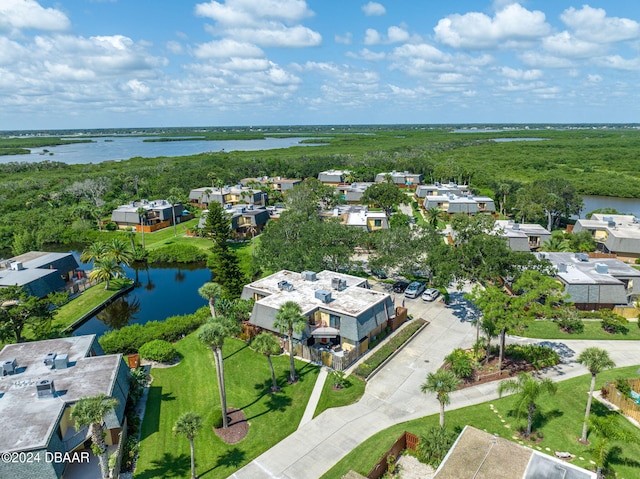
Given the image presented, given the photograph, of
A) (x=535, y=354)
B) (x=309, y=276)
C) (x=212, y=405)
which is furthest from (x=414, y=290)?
(x=212, y=405)

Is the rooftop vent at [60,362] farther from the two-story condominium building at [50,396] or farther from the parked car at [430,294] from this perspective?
the parked car at [430,294]

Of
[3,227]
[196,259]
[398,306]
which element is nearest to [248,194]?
[196,259]

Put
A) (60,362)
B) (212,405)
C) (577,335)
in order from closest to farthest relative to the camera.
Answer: (60,362) → (212,405) → (577,335)

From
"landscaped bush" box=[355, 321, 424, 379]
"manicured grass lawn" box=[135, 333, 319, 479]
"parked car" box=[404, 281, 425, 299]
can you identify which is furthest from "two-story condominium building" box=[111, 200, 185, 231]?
"landscaped bush" box=[355, 321, 424, 379]

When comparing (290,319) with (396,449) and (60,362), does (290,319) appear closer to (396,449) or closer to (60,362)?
(396,449)

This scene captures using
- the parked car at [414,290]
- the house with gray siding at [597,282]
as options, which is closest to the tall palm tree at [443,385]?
the house with gray siding at [597,282]
